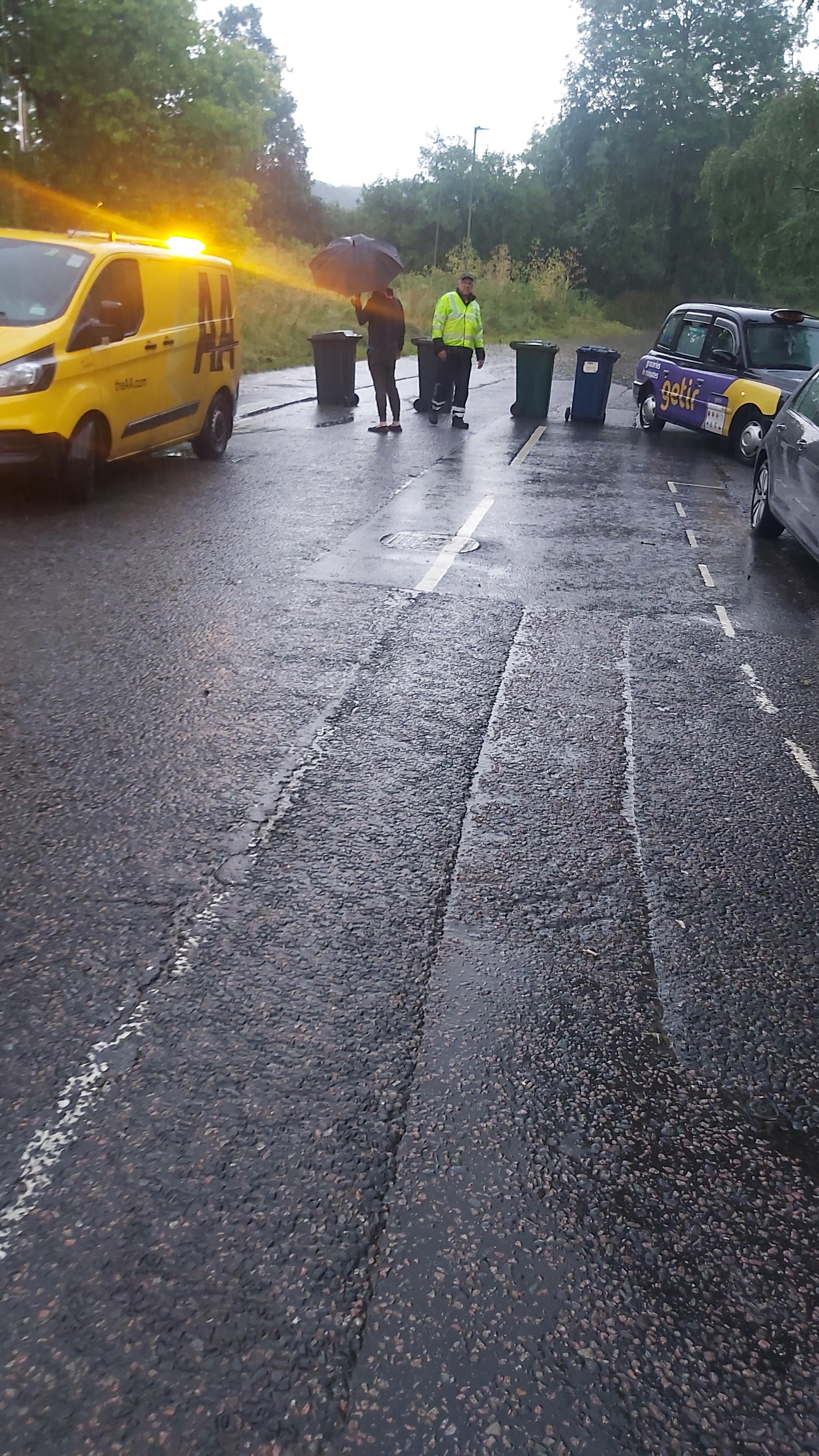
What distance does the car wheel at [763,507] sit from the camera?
1052cm

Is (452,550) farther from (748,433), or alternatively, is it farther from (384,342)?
(748,433)

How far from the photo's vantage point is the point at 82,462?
32.3ft

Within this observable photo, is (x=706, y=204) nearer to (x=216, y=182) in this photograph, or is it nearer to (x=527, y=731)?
(x=216, y=182)

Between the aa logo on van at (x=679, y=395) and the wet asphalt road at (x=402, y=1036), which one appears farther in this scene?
the aa logo on van at (x=679, y=395)

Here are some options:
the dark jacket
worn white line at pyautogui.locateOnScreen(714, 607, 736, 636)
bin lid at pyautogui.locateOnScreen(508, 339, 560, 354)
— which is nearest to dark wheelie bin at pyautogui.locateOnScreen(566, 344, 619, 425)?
bin lid at pyautogui.locateOnScreen(508, 339, 560, 354)

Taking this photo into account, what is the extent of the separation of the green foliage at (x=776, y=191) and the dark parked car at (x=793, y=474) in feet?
95.1

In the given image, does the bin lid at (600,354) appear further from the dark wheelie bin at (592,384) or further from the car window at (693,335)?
the car window at (693,335)

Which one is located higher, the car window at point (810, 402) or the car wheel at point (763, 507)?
the car window at point (810, 402)

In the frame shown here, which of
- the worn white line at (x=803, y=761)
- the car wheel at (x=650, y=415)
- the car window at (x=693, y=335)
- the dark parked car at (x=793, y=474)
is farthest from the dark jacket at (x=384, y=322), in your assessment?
the worn white line at (x=803, y=761)

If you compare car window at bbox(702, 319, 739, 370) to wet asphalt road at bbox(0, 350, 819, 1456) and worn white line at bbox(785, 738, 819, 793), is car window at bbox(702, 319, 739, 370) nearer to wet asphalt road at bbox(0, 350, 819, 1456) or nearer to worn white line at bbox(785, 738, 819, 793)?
wet asphalt road at bbox(0, 350, 819, 1456)

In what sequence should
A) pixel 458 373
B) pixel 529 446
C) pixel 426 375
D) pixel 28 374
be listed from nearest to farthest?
pixel 28 374
pixel 529 446
pixel 458 373
pixel 426 375

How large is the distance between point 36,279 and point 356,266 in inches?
325

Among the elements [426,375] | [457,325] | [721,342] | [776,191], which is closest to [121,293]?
[457,325]

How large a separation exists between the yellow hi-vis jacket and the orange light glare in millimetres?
5461
